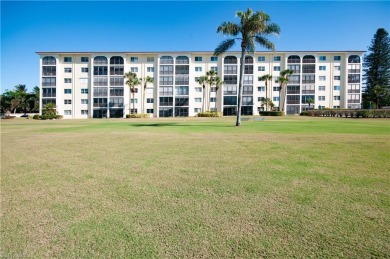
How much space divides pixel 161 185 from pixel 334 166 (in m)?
5.48

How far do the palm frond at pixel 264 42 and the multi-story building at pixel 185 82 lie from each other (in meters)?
47.9

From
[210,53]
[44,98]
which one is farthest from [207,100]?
[44,98]

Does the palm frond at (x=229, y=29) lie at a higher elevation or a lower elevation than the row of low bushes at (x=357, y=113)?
higher

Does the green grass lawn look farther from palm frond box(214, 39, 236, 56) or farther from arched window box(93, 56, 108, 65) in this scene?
arched window box(93, 56, 108, 65)

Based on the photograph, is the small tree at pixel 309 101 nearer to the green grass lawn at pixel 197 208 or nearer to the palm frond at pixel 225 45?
the palm frond at pixel 225 45

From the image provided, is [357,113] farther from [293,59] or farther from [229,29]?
[229,29]

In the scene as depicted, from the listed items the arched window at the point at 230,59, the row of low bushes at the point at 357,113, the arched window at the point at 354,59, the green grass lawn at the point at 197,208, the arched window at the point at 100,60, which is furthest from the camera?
the arched window at the point at 230,59

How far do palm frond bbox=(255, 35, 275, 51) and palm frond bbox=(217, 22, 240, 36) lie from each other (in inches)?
96.1

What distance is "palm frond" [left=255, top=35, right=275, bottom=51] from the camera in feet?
88.1

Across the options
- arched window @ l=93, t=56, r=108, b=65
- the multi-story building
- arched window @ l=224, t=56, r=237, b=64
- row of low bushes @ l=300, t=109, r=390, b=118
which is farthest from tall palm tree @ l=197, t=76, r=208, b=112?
row of low bushes @ l=300, t=109, r=390, b=118

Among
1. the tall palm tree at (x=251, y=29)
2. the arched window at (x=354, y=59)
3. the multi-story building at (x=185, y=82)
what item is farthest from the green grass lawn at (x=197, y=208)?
the arched window at (x=354, y=59)

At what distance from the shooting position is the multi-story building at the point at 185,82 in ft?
243

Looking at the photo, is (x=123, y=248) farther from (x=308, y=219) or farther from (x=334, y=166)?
(x=334, y=166)

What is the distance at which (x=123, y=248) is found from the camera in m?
3.38
